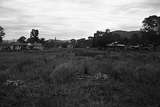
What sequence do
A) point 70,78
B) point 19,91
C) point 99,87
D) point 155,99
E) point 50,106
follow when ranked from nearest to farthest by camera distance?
point 50,106 < point 155,99 < point 19,91 < point 99,87 < point 70,78

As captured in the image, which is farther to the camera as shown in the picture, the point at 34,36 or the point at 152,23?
the point at 34,36

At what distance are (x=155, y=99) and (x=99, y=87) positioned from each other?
7.62 feet

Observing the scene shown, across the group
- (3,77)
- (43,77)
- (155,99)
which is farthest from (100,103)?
(3,77)

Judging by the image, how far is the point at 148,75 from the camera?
8539 mm

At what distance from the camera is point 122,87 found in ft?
22.4

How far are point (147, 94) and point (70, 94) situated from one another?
293 centimetres

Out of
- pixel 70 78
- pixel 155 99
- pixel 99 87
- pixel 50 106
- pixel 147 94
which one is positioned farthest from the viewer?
pixel 70 78

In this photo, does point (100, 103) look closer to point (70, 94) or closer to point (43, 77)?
point (70, 94)

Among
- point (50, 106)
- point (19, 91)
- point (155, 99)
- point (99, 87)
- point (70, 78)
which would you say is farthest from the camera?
point (70, 78)

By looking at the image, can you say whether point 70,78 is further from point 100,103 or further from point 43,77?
point 100,103

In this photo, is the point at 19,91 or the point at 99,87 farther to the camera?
the point at 99,87

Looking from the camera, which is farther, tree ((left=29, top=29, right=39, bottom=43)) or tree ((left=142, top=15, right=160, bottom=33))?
tree ((left=29, top=29, right=39, bottom=43))

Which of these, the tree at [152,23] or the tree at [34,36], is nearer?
the tree at [152,23]

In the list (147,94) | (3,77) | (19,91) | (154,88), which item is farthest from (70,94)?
(3,77)
